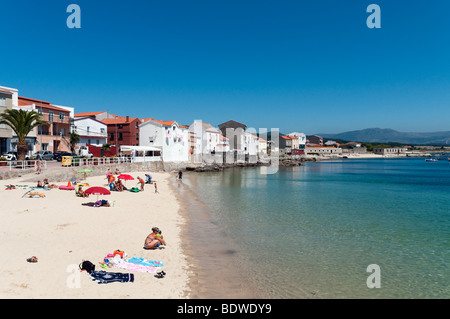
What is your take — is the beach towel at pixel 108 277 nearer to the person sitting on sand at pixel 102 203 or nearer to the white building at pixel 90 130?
the person sitting on sand at pixel 102 203

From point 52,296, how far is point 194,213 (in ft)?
44.9

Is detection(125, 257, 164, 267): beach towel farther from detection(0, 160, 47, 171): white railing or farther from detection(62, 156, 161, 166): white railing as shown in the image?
detection(62, 156, 161, 166): white railing

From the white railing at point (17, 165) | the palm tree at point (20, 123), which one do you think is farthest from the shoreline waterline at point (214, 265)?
the palm tree at point (20, 123)

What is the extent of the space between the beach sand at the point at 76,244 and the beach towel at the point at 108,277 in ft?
0.47

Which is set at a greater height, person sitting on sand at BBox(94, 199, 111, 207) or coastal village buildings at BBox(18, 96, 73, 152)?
coastal village buildings at BBox(18, 96, 73, 152)

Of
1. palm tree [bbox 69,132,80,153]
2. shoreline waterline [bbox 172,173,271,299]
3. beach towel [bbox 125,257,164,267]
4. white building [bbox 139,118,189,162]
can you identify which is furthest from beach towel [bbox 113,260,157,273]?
white building [bbox 139,118,189,162]

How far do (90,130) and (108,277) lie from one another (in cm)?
5654

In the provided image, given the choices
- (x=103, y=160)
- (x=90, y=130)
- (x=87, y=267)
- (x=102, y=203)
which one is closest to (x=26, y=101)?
(x=90, y=130)

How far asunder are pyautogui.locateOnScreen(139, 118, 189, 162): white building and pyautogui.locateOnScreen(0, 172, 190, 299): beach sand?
143ft

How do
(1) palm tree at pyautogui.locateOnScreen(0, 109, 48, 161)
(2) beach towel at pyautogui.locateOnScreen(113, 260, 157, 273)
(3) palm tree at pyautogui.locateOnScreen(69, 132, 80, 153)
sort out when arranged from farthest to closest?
(3) palm tree at pyautogui.locateOnScreen(69, 132, 80, 153) → (1) palm tree at pyautogui.locateOnScreen(0, 109, 48, 161) → (2) beach towel at pyautogui.locateOnScreen(113, 260, 157, 273)

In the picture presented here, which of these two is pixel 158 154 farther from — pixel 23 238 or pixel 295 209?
pixel 23 238

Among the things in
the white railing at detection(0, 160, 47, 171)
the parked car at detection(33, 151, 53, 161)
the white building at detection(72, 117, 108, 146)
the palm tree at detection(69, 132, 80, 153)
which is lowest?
the white railing at detection(0, 160, 47, 171)

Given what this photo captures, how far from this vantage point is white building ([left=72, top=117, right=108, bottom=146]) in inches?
2206

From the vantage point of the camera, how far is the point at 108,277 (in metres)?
9.06
